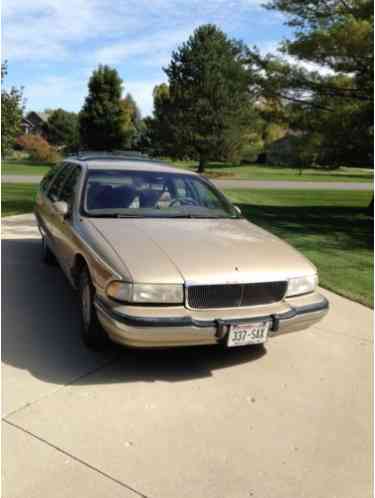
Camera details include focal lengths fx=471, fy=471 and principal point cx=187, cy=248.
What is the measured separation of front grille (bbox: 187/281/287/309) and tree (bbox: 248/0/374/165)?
27.2 feet

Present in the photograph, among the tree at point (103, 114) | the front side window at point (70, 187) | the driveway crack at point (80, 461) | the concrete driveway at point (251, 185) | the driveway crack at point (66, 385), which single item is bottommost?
the driveway crack at point (80, 461)

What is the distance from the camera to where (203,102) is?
3312 cm

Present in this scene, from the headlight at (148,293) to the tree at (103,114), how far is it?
41425 millimetres

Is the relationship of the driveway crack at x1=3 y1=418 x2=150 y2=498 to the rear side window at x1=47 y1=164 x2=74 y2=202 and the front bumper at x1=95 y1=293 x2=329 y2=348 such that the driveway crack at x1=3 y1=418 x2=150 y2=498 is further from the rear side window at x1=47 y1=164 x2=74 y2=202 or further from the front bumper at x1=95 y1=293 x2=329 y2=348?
the rear side window at x1=47 y1=164 x2=74 y2=202

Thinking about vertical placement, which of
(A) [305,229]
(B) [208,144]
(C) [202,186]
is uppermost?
(B) [208,144]

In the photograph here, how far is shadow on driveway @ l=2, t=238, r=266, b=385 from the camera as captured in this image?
346 centimetres

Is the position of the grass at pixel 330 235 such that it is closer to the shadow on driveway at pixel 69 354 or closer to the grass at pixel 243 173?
the shadow on driveway at pixel 69 354

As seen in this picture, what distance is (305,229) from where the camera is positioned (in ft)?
35.0

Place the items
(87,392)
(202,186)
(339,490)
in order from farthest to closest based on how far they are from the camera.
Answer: (202,186), (87,392), (339,490)

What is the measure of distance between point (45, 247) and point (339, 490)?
16.3 ft

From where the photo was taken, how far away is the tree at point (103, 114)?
4288 centimetres

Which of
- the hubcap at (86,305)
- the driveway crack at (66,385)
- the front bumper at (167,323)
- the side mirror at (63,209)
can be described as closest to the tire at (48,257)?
the side mirror at (63,209)

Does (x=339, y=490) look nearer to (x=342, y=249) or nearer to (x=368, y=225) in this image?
(x=342, y=249)

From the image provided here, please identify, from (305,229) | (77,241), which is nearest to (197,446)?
(77,241)
